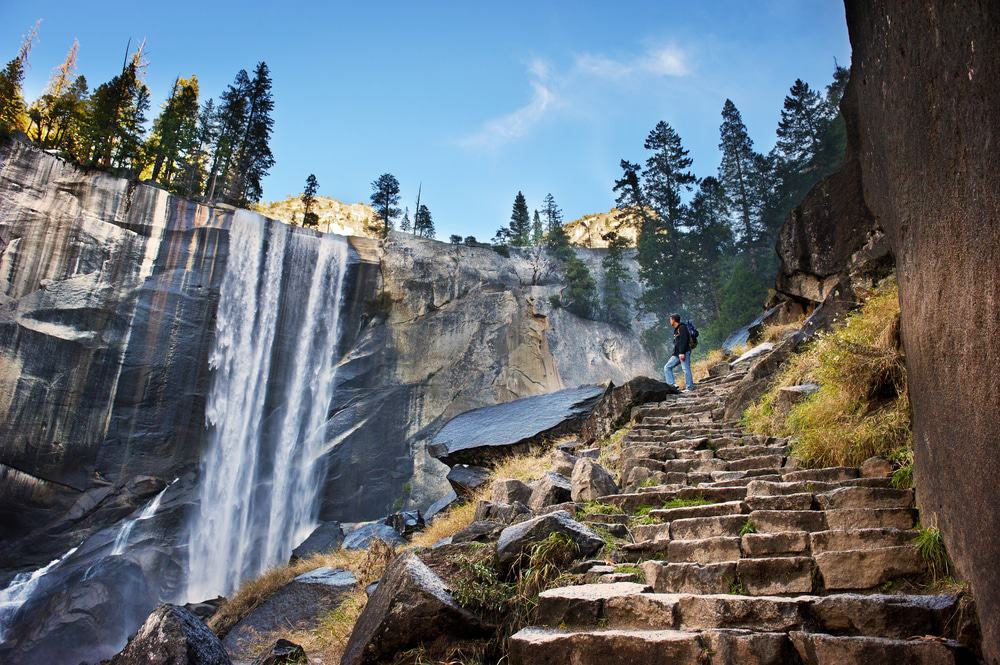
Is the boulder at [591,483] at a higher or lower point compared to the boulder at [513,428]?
lower

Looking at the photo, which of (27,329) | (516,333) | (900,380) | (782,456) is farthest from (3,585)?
(900,380)

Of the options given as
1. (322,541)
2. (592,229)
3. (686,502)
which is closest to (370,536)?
(322,541)

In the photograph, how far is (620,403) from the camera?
13.1m

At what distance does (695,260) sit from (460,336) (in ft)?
43.5

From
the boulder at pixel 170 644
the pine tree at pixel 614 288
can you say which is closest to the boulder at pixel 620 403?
the boulder at pixel 170 644

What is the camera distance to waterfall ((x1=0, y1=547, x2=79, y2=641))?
18750mm

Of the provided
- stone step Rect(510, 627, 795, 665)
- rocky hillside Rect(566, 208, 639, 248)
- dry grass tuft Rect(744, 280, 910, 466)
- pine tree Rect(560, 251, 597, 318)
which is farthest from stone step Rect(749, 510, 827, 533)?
rocky hillside Rect(566, 208, 639, 248)

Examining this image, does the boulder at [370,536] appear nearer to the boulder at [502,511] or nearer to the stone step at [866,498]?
the boulder at [502,511]

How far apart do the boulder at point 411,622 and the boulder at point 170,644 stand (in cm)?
107

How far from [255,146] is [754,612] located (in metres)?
37.6

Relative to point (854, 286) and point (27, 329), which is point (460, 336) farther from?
point (854, 286)

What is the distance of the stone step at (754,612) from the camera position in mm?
3025

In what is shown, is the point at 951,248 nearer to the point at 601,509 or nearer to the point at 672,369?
the point at 601,509

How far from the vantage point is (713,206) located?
1315 inches
